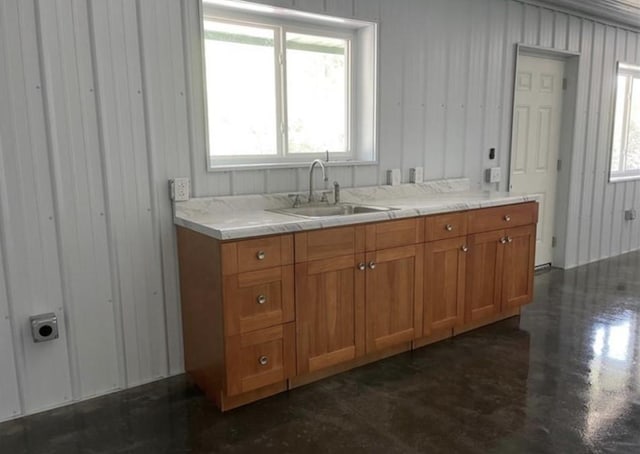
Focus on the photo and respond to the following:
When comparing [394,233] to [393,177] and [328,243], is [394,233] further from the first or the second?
[393,177]

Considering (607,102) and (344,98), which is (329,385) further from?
(607,102)

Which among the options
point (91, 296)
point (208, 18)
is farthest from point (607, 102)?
point (91, 296)

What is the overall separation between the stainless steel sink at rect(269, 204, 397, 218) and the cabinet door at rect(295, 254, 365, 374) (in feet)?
1.30

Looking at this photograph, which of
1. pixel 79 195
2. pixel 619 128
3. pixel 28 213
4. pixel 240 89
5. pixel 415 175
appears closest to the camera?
pixel 28 213

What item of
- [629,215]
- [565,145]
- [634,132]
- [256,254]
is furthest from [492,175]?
[634,132]

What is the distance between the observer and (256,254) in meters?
2.32

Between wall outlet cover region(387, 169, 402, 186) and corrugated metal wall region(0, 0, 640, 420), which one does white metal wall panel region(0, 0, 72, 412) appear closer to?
corrugated metal wall region(0, 0, 640, 420)

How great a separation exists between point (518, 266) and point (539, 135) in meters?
1.80

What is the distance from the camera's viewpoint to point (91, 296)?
8.20ft

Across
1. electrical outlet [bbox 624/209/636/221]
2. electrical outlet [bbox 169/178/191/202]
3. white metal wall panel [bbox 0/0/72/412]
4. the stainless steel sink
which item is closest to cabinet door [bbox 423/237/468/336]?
the stainless steel sink

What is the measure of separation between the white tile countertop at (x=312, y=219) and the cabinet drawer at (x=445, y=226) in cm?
4

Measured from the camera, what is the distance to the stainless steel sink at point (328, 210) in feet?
9.55

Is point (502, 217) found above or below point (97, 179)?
below

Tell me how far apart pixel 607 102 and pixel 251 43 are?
402 cm
